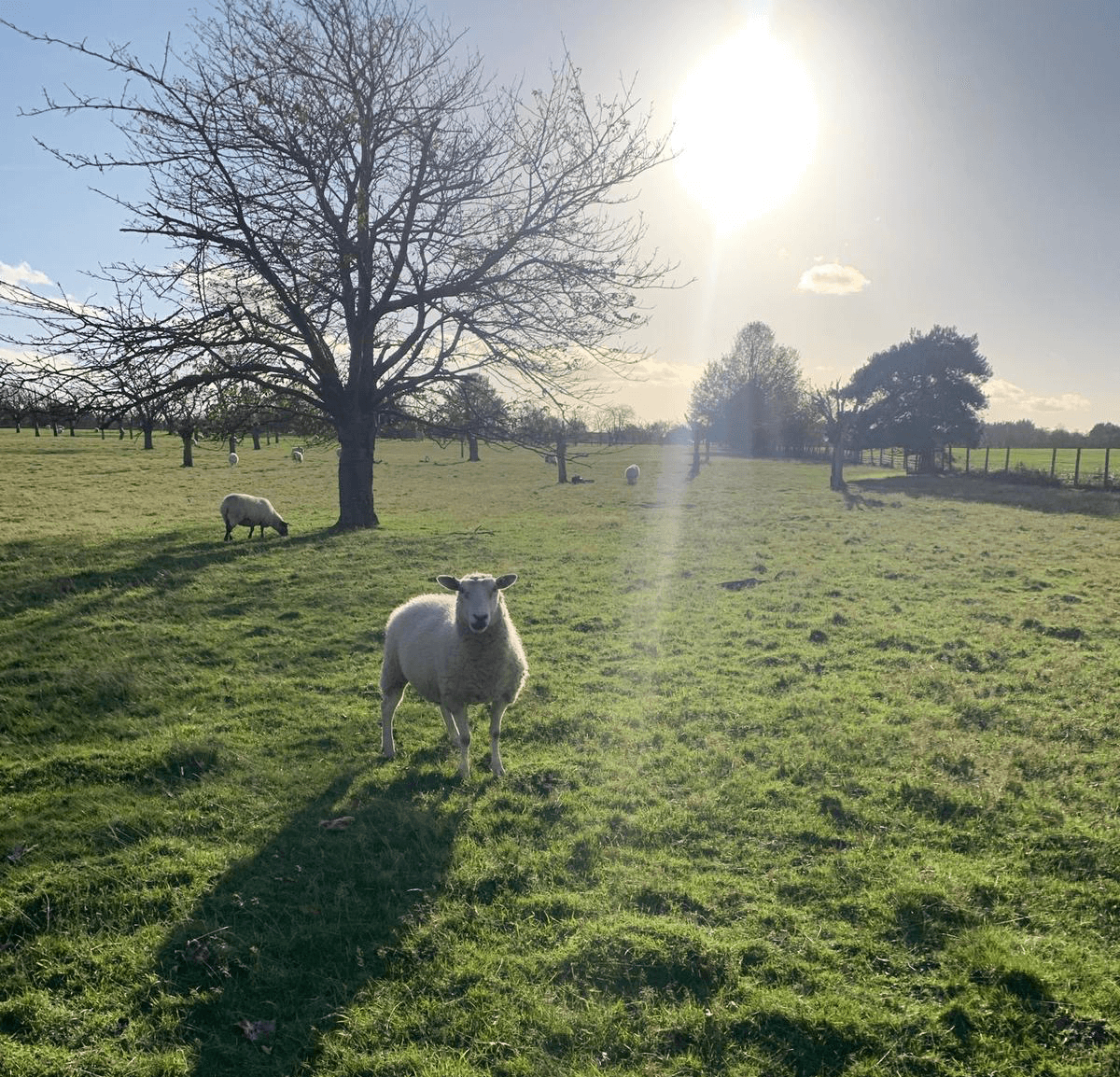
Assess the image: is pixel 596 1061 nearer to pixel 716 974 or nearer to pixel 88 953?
pixel 716 974

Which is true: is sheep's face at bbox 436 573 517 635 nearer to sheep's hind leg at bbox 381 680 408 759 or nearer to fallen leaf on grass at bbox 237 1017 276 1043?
sheep's hind leg at bbox 381 680 408 759

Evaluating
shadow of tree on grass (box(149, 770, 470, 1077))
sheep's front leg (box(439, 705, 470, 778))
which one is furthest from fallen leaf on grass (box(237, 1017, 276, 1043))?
sheep's front leg (box(439, 705, 470, 778))

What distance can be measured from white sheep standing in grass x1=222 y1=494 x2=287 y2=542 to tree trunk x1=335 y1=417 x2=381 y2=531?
1.87 meters

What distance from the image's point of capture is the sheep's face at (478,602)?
680 centimetres

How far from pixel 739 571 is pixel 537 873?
42.5 feet

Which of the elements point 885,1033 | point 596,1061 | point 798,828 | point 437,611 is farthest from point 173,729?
point 885,1033

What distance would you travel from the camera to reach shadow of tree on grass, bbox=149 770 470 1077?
3.95 meters

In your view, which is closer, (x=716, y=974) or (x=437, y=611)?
(x=716, y=974)

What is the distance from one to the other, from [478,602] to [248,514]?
627 inches

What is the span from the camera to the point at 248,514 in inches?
799

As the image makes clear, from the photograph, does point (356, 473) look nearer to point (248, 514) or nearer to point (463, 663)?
point (248, 514)

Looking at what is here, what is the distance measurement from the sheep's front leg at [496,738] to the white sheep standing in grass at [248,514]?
50.4ft

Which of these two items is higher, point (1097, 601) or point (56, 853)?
point (1097, 601)

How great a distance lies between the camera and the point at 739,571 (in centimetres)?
1728
